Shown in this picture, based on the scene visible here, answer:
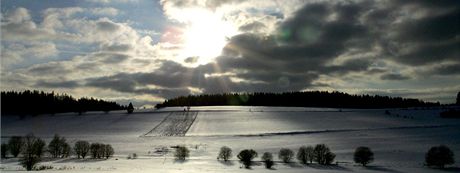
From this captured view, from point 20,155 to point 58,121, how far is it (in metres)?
65.3

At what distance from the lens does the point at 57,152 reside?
9800 centimetres

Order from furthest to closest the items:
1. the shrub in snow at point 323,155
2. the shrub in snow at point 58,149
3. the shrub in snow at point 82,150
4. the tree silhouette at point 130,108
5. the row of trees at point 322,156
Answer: the tree silhouette at point 130,108, the shrub in snow at point 58,149, the shrub in snow at point 82,150, the shrub in snow at point 323,155, the row of trees at point 322,156

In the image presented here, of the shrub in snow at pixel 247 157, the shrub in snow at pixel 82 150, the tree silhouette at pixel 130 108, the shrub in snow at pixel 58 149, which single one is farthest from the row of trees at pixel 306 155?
the tree silhouette at pixel 130 108

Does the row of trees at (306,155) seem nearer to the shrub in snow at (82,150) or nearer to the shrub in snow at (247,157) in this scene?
the shrub in snow at (247,157)

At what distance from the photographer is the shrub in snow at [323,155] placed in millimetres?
84938

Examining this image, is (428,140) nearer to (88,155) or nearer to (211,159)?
(211,159)

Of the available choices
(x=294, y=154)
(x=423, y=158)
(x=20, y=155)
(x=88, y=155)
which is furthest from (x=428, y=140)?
(x=20, y=155)

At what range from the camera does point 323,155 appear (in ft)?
284

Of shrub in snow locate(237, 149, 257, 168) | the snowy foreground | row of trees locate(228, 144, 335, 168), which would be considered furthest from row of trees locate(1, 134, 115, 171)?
shrub in snow locate(237, 149, 257, 168)

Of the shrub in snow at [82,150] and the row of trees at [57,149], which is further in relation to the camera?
the shrub in snow at [82,150]

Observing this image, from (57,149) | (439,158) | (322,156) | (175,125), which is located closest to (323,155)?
(322,156)

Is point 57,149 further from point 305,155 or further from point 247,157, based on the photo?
point 305,155

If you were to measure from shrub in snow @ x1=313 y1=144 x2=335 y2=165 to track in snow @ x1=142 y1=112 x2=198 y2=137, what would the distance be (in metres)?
47.6

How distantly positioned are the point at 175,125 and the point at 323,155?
65.8 metres
